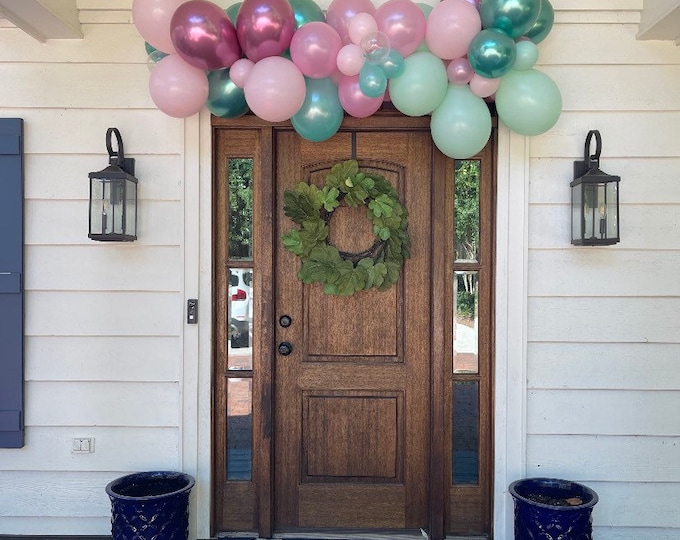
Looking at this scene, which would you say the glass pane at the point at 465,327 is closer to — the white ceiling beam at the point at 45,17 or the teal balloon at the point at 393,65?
the teal balloon at the point at 393,65

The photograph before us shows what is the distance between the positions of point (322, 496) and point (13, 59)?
7.62 ft

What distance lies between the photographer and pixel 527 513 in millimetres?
2375

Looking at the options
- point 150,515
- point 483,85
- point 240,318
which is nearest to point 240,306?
point 240,318

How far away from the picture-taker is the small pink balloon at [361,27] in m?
2.27

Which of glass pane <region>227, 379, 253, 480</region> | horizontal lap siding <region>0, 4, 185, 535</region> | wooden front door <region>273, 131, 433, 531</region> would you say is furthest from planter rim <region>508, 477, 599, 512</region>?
horizontal lap siding <region>0, 4, 185, 535</region>

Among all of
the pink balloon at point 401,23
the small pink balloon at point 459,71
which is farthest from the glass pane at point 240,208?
the small pink balloon at point 459,71

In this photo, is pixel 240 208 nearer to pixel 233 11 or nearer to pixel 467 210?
pixel 233 11

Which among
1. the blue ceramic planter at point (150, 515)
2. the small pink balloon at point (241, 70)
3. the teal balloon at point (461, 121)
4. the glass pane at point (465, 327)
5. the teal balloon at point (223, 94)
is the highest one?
the small pink balloon at point (241, 70)

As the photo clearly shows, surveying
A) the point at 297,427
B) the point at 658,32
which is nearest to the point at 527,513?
the point at 297,427

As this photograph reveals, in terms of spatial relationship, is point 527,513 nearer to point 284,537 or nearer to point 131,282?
point 284,537

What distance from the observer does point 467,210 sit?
2.71 metres

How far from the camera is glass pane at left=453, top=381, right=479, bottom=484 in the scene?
2.71 metres

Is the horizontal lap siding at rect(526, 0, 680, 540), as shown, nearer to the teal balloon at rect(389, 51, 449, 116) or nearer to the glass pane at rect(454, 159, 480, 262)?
the glass pane at rect(454, 159, 480, 262)

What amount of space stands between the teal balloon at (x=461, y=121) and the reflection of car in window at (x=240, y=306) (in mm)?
1020
